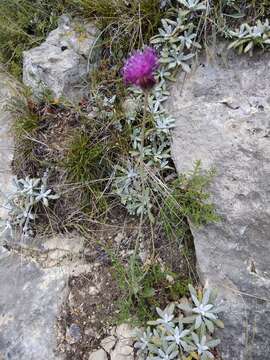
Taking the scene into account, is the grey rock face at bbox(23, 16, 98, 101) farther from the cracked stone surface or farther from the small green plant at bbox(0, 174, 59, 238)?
the cracked stone surface

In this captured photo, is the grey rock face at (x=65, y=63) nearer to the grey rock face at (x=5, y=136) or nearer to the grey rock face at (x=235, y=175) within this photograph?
the grey rock face at (x=5, y=136)

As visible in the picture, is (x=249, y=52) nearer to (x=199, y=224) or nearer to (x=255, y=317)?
(x=199, y=224)

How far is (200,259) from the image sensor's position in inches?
107

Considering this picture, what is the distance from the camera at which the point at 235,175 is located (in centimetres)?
278

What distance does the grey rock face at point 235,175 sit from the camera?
2.54 meters

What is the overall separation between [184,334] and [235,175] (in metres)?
0.98


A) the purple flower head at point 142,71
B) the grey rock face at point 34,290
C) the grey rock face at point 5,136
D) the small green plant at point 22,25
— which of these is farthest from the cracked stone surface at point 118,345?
the small green plant at point 22,25

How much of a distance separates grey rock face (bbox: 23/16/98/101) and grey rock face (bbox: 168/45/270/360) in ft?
2.48

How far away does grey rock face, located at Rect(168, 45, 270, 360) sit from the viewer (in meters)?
2.54

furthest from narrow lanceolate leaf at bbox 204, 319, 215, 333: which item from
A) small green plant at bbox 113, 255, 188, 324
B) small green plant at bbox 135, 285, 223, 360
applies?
small green plant at bbox 113, 255, 188, 324

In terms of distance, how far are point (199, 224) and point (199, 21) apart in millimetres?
1366

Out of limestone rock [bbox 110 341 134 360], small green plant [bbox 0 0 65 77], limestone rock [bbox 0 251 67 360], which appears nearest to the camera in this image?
limestone rock [bbox 110 341 134 360]

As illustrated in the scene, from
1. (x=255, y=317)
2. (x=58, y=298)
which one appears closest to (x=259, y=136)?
(x=255, y=317)

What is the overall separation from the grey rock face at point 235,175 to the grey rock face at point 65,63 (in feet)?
2.48
